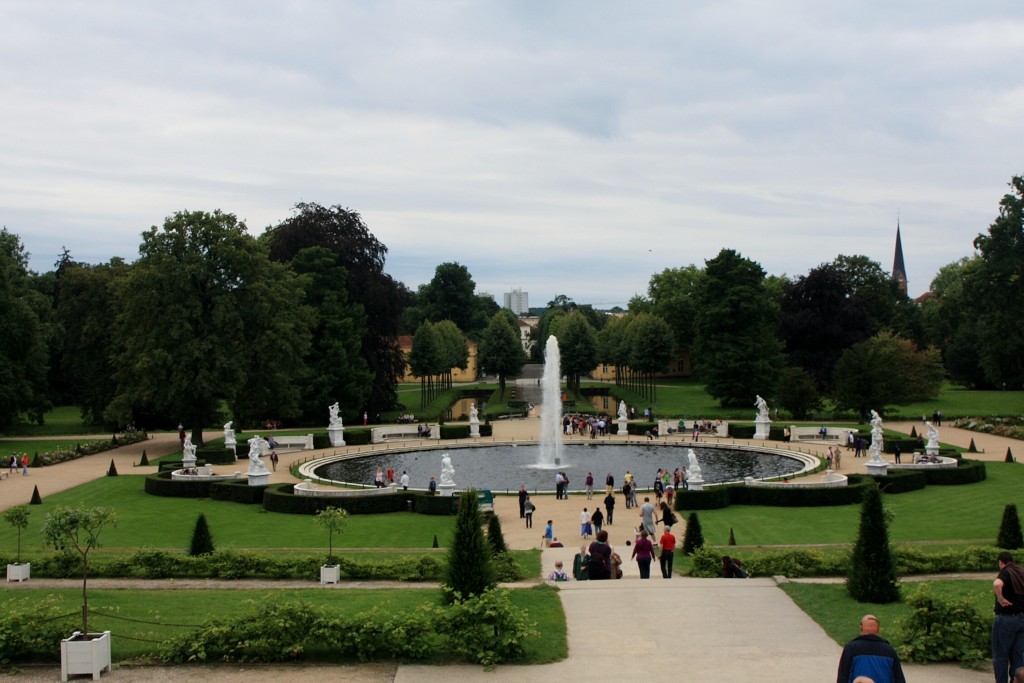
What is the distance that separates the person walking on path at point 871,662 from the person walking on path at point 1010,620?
8.55 ft

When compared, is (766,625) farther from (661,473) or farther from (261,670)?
(661,473)

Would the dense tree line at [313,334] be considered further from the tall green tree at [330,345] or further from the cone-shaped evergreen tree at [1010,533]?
the cone-shaped evergreen tree at [1010,533]

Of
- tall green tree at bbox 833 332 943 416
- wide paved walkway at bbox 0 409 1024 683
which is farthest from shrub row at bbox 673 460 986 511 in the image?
tall green tree at bbox 833 332 943 416

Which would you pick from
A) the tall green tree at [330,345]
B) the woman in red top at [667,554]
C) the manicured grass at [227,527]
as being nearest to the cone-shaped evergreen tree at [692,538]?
the woman in red top at [667,554]

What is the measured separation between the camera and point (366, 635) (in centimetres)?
1362

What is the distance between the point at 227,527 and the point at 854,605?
65.6ft

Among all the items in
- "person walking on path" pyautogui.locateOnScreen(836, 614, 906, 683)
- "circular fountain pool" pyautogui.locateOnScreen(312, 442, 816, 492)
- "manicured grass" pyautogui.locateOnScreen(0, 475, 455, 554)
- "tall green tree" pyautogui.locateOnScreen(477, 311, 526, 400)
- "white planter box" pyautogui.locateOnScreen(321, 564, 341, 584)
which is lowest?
"manicured grass" pyautogui.locateOnScreen(0, 475, 455, 554)

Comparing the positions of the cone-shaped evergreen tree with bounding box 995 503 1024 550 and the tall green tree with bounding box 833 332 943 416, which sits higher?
the tall green tree with bounding box 833 332 943 416

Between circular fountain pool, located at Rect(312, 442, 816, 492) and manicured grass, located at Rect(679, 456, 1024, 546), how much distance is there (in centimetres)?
→ 670

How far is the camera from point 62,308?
57969 mm

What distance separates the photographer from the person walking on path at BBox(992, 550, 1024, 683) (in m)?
10.4

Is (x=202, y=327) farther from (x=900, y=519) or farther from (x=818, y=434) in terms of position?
(x=900, y=519)

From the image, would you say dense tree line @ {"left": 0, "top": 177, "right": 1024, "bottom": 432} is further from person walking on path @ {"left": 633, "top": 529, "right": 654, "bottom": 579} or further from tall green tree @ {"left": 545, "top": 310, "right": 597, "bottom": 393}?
person walking on path @ {"left": 633, "top": 529, "right": 654, "bottom": 579}

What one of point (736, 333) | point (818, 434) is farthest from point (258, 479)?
Answer: point (736, 333)
